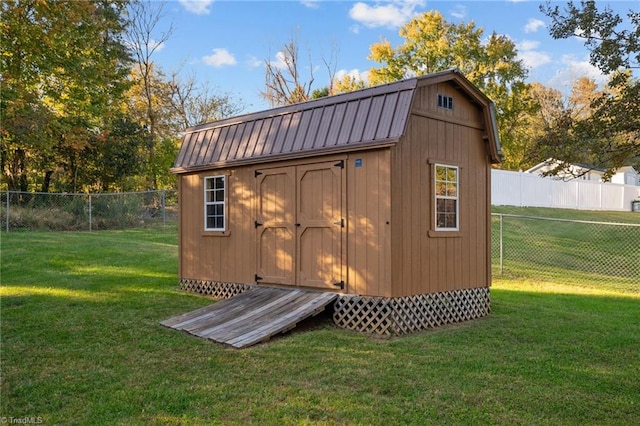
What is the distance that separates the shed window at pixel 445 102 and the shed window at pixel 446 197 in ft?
2.95

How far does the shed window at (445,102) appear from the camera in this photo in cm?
786

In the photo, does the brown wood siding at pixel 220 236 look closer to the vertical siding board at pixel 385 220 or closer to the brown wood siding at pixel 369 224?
the brown wood siding at pixel 369 224

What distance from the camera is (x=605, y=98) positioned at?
4621 mm

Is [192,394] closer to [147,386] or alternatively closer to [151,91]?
[147,386]

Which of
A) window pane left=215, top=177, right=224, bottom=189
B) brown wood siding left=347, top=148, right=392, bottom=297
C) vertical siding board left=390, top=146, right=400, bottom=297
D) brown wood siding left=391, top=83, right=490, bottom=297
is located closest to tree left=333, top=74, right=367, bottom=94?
window pane left=215, top=177, right=224, bottom=189

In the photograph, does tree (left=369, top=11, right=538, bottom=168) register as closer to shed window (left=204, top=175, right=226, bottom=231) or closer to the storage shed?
shed window (left=204, top=175, right=226, bottom=231)

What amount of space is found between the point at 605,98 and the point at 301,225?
4542 mm

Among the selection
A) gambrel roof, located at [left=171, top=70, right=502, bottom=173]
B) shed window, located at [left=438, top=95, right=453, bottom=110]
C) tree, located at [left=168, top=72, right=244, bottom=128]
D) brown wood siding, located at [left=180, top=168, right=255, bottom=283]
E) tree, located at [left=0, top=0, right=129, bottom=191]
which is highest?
tree, located at [left=168, top=72, right=244, bottom=128]

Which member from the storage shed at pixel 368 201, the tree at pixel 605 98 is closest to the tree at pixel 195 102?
the storage shed at pixel 368 201

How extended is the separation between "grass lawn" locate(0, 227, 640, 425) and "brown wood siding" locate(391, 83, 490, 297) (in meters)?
0.77

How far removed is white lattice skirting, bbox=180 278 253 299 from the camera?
9.15 m

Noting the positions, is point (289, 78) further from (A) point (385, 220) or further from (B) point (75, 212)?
(A) point (385, 220)

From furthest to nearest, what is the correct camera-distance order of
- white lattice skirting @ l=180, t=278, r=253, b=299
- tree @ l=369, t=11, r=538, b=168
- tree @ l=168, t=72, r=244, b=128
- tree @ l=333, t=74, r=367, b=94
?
tree @ l=168, t=72, r=244, b=128, tree @ l=333, t=74, r=367, b=94, tree @ l=369, t=11, r=538, b=168, white lattice skirting @ l=180, t=278, r=253, b=299

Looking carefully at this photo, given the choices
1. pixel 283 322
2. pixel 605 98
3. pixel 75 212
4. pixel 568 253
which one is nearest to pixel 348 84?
pixel 75 212
